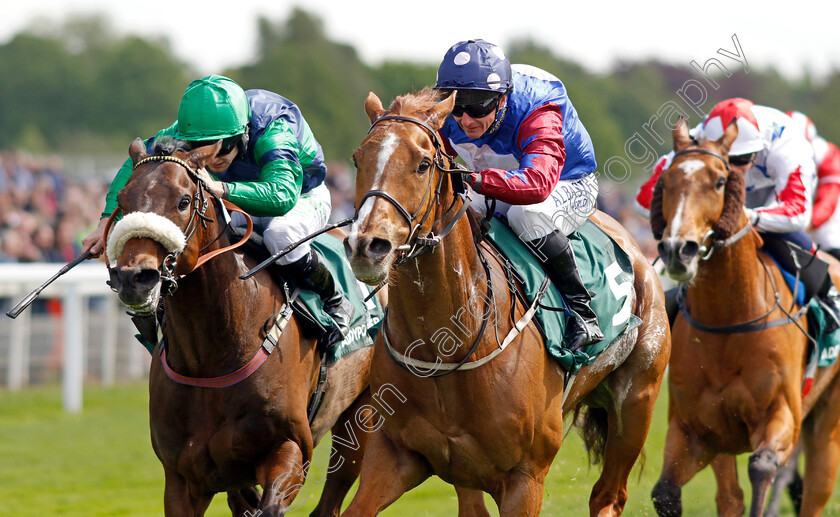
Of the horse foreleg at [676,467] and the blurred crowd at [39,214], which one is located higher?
the horse foreleg at [676,467]

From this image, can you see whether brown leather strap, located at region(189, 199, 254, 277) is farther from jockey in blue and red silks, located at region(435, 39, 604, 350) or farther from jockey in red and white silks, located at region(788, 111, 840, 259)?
jockey in red and white silks, located at region(788, 111, 840, 259)

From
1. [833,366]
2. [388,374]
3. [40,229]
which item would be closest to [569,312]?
[388,374]

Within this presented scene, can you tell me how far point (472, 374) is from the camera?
3.78 m

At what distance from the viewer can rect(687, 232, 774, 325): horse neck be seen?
18.2 feet

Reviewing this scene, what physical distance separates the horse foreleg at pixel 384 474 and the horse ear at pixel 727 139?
8.02ft

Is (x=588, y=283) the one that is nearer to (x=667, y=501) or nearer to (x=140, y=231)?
(x=667, y=501)

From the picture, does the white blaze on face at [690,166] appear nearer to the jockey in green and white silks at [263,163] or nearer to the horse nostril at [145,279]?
the jockey in green and white silks at [263,163]

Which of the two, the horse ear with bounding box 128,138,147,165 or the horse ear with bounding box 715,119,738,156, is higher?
the horse ear with bounding box 715,119,738,156

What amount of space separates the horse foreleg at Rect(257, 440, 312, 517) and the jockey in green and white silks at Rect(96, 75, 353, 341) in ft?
2.37

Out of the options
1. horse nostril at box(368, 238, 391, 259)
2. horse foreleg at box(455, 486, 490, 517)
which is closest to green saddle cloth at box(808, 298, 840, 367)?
horse foreleg at box(455, 486, 490, 517)

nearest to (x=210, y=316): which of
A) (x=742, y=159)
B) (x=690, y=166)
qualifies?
(x=690, y=166)

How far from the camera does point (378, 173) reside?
3312 mm

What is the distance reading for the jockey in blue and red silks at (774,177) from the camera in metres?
5.78

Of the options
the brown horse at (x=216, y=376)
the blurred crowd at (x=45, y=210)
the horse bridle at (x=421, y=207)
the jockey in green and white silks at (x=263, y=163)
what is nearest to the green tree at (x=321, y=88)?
the blurred crowd at (x=45, y=210)
